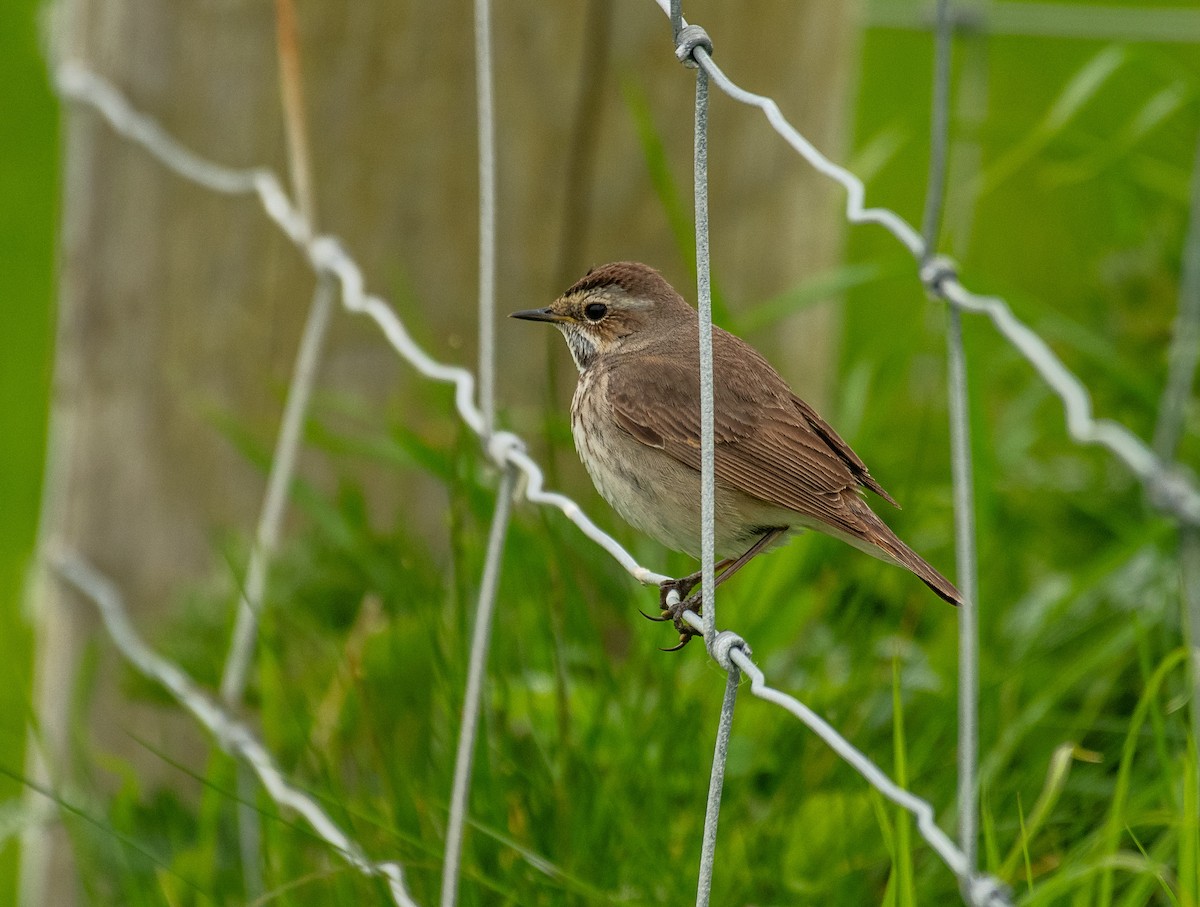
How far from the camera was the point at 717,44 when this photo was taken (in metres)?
3.72

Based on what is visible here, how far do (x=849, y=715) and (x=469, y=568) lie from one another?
0.77 meters

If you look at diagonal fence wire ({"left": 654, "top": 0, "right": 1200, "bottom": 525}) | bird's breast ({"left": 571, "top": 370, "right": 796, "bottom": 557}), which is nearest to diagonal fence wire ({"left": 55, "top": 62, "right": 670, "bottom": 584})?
bird's breast ({"left": 571, "top": 370, "right": 796, "bottom": 557})

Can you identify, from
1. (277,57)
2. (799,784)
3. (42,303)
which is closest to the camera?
(799,784)

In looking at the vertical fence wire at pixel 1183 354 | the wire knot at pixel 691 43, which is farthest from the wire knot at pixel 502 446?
the vertical fence wire at pixel 1183 354

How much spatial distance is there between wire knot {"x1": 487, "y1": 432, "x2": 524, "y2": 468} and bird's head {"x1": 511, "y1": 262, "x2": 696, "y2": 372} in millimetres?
219

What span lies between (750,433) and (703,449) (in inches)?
23.4

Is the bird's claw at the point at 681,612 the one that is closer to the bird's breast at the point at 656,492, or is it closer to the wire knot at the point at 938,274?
the bird's breast at the point at 656,492

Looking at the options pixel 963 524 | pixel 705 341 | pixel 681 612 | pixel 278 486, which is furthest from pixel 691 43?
pixel 278 486

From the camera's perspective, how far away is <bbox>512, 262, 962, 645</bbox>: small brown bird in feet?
7.60

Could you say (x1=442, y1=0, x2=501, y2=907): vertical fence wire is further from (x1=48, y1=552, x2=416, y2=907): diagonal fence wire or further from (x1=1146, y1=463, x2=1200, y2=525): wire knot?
(x1=1146, y1=463, x2=1200, y2=525): wire knot

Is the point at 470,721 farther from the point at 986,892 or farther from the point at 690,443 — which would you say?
the point at 986,892

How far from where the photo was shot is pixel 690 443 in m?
2.50

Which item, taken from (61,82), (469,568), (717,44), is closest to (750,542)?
(469,568)

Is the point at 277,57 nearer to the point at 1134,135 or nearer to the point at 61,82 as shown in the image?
the point at 61,82
